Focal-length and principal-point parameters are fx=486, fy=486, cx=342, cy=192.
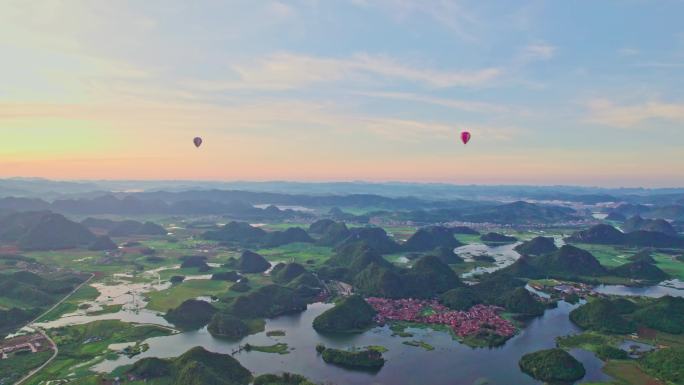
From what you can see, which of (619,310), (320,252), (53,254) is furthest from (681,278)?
(53,254)

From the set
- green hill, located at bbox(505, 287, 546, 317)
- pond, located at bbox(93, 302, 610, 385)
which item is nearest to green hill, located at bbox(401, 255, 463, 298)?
green hill, located at bbox(505, 287, 546, 317)

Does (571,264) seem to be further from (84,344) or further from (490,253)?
(84,344)

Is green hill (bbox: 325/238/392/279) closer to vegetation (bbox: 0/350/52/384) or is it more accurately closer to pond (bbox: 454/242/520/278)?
pond (bbox: 454/242/520/278)

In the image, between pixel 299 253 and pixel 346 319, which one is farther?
pixel 299 253

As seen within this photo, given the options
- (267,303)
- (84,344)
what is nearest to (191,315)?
(267,303)

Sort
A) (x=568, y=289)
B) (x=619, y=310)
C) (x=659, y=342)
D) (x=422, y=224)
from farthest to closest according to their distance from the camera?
(x=422, y=224) < (x=568, y=289) < (x=619, y=310) < (x=659, y=342)

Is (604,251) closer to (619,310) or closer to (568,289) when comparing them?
(568,289)
